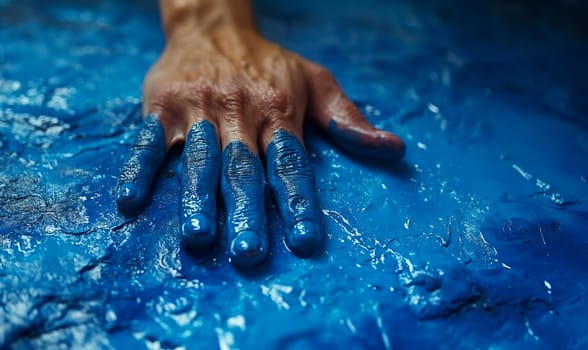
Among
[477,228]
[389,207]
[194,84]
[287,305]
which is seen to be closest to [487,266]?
[477,228]

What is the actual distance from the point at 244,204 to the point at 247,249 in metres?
0.12

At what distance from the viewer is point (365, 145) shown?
4.99 feet

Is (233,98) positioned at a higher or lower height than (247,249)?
higher

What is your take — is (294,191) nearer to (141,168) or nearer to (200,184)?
(200,184)

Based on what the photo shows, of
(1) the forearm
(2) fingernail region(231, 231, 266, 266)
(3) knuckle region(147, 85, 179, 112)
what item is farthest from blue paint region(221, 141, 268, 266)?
(1) the forearm

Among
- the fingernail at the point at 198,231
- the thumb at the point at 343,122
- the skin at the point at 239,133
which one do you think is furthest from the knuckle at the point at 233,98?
the fingernail at the point at 198,231

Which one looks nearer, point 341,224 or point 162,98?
point 341,224

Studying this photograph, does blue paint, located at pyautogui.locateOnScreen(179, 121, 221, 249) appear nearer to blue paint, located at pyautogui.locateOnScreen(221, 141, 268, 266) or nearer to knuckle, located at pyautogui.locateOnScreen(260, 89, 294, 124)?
blue paint, located at pyautogui.locateOnScreen(221, 141, 268, 266)

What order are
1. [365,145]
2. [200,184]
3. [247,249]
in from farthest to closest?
[365,145] → [200,184] → [247,249]

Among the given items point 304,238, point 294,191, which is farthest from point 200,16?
point 304,238

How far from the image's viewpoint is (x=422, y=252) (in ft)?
4.27

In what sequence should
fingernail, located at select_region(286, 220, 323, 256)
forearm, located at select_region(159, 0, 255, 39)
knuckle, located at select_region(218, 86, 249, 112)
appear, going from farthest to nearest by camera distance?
1. forearm, located at select_region(159, 0, 255, 39)
2. knuckle, located at select_region(218, 86, 249, 112)
3. fingernail, located at select_region(286, 220, 323, 256)

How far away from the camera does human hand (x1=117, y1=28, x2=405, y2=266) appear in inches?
49.1

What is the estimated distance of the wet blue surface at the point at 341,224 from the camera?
44.6 inches
